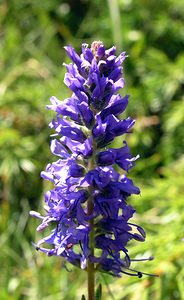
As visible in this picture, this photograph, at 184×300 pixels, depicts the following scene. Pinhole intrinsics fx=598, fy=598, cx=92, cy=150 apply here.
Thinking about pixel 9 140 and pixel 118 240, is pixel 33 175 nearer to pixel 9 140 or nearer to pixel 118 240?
pixel 9 140

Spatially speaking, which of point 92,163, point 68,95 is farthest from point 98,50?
point 68,95

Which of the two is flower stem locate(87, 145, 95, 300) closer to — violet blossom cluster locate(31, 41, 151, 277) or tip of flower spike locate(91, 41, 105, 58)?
violet blossom cluster locate(31, 41, 151, 277)

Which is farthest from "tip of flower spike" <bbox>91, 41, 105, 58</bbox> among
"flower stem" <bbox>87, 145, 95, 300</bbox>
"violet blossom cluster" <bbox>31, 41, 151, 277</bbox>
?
"flower stem" <bbox>87, 145, 95, 300</bbox>

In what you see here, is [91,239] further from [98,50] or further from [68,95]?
[68,95]

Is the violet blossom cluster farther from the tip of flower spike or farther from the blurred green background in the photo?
the blurred green background

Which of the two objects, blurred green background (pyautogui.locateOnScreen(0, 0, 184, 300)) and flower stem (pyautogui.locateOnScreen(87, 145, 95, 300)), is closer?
flower stem (pyautogui.locateOnScreen(87, 145, 95, 300))

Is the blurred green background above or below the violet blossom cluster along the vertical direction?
above

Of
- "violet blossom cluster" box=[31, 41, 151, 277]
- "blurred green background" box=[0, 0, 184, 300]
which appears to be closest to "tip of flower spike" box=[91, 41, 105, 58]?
"violet blossom cluster" box=[31, 41, 151, 277]

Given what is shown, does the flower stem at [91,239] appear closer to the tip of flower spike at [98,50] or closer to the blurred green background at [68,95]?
the tip of flower spike at [98,50]
